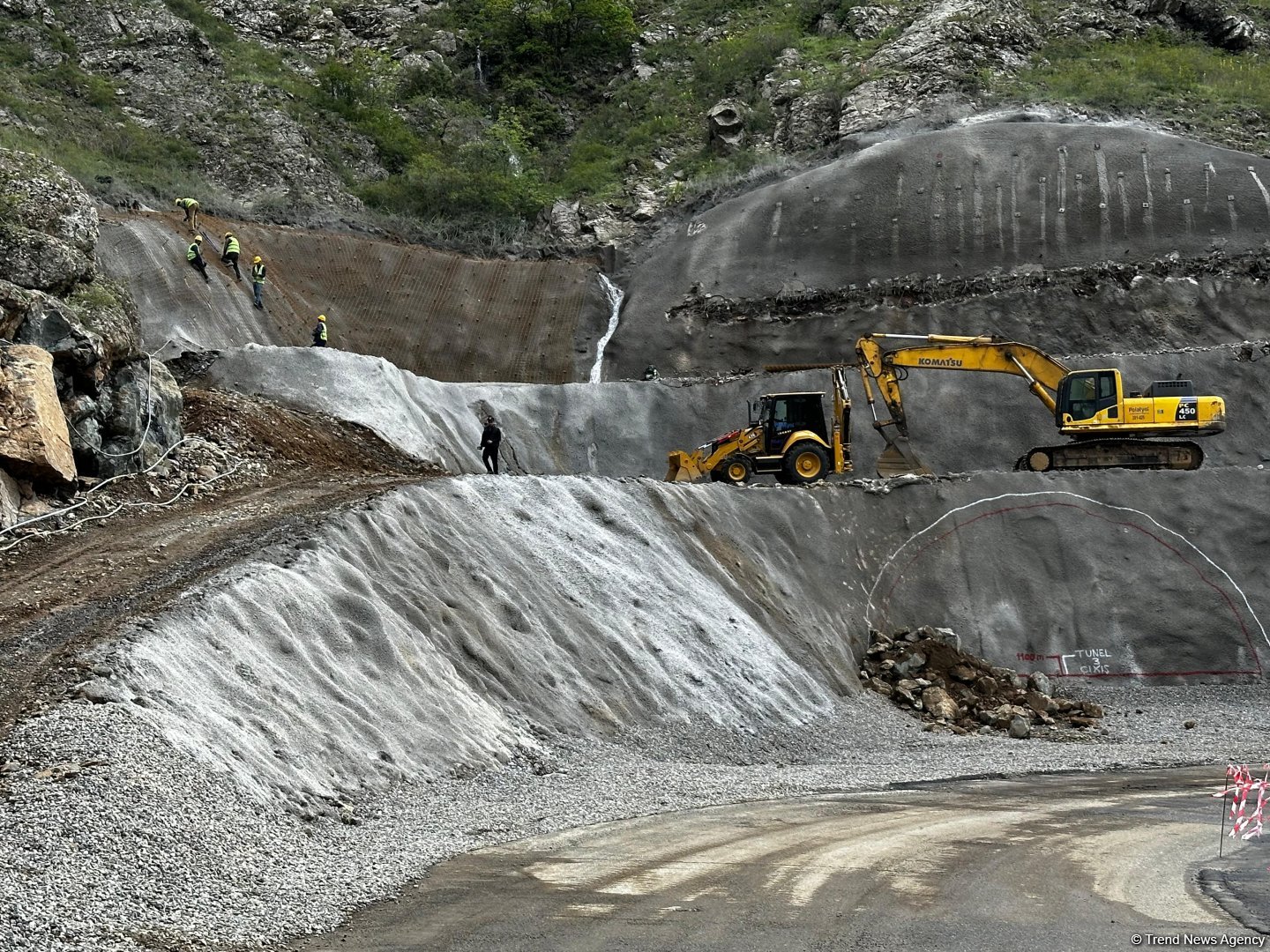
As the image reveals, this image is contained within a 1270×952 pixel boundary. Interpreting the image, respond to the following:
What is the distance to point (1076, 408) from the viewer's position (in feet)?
91.4

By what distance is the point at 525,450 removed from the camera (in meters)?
32.4

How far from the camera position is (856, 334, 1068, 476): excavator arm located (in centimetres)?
2817

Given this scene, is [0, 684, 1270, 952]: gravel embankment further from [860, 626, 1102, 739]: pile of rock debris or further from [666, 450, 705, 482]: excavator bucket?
[666, 450, 705, 482]: excavator bucket

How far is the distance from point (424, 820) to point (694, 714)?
6.53 m

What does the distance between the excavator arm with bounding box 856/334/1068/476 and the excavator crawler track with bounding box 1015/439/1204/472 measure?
1164 millimetres

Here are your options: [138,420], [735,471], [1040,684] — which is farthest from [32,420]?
[1040,684]

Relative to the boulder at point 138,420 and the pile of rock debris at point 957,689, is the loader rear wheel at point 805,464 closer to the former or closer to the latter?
the pile of rock debris at point 957,689

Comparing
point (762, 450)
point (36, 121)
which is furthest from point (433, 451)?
point (36, 121)

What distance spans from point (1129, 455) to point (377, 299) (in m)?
21.4

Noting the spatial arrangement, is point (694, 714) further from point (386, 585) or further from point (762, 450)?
point (762, 450)

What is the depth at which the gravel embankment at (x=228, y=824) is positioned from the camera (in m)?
8.35

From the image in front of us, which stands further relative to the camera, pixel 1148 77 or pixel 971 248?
pixel 1148 77

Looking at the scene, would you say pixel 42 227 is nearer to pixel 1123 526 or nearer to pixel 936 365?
pixel 936 365

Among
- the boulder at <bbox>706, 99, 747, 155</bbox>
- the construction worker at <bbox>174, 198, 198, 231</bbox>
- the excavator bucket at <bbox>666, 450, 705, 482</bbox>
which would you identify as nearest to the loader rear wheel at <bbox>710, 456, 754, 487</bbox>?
the excavator bucket at <bbox>666, 450, 705, 482</bbox>
